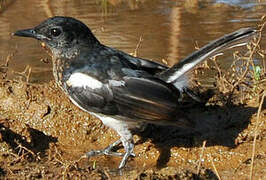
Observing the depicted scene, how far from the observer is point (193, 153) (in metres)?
6.33

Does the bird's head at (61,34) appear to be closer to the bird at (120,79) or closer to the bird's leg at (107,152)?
the bird at (120,79)

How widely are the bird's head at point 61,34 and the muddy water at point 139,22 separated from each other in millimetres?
1842

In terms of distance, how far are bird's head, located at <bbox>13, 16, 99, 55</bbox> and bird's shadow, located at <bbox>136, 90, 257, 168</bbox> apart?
1113 mm

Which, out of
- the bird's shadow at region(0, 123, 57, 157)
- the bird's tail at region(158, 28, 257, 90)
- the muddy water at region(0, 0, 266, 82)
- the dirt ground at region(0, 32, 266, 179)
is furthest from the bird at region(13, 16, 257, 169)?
the muddy water at region(0, 0, 266, 82)

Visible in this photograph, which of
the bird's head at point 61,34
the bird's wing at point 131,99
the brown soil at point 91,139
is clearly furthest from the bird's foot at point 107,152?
the bird's head at point 61,34

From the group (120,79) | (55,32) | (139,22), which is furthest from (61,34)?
(139,22)

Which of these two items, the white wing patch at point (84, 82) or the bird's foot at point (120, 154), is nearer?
the white wing patch at point (84, 82)

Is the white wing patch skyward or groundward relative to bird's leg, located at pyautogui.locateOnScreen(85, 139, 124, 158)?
skyward

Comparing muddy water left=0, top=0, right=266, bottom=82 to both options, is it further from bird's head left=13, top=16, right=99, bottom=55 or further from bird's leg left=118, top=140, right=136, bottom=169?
bird's leg left=118, top=140, right=136, bottom=169

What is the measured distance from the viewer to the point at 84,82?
587 cm

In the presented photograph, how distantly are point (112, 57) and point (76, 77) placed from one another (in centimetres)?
42

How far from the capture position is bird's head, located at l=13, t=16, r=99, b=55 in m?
6.19

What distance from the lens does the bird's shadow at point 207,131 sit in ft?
20.8

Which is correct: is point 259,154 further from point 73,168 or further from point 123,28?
point 123,28
